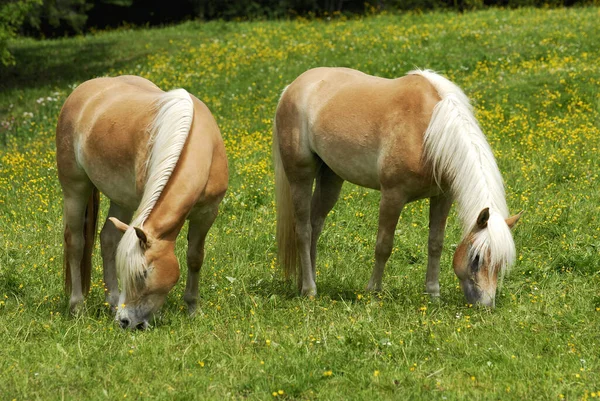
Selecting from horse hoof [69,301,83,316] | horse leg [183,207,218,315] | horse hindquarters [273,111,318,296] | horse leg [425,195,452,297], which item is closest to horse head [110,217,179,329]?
horse leg [183,207,218,315]

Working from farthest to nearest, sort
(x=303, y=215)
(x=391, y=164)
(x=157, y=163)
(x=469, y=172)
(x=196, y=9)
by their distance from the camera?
(x=196, y=9), (x=303, y=215), (x=391, y=164), (x=469, y=172), (x=157, y=163)

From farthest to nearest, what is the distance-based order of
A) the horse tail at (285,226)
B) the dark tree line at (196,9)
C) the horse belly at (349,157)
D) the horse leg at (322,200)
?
the dark tree line at (196,9) → the horse leg at (322,200) → the horse tail at (285,226) → the horse belly at (349,157)

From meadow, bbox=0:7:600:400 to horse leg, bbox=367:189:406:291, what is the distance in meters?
0.19

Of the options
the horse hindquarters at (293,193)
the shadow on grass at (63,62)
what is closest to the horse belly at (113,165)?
the horse hindquarters at (293,193)

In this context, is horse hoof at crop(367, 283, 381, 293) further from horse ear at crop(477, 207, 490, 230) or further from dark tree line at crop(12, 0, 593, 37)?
dark tree line at crop(12, 0, 593, 37)

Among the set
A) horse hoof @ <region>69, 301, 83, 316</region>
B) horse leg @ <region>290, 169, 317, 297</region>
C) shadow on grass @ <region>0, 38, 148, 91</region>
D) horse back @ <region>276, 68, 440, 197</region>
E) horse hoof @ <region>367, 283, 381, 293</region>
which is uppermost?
horse back @ <region>276, 68, 440, 197</region>

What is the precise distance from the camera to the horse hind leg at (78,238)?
6918mm

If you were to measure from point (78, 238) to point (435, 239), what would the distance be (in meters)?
3.04

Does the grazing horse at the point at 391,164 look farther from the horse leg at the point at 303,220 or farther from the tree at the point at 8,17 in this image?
the tree at the point at 8,17

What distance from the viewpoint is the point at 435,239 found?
6.91 m

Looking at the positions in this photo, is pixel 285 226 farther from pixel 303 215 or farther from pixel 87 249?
pixel 87 249

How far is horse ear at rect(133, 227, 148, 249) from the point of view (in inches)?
217

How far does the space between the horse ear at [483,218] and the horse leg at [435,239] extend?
88 centimetres

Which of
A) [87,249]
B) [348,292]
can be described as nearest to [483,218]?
[348,292]
